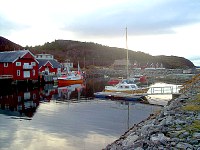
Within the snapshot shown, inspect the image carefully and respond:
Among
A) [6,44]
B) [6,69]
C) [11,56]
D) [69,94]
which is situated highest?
[6,44]

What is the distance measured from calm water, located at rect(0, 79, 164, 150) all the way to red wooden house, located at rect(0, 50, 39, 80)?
24.5 metres

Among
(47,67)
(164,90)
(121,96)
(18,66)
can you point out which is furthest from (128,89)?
(47,67)

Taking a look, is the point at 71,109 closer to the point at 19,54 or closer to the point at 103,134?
the point at 103,134

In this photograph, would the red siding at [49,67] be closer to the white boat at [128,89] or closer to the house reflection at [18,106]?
the house reflection at [18,106]

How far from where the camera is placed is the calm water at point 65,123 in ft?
59.2

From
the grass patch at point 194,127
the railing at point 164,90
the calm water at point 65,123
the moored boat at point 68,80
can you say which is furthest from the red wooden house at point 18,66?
the grass patch at point 194,127

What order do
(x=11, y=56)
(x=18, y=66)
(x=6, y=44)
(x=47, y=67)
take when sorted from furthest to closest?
(x=6, y=44), (x=47, y=67), (x=11, y=56), (x=18, y=66)

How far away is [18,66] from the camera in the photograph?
60750mm

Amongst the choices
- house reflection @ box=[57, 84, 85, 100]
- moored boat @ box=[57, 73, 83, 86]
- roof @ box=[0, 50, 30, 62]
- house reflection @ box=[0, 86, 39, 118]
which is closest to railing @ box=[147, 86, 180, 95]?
house reflection @ box=[57, 84, 85, 100]

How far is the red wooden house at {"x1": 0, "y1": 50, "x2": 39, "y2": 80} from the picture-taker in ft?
196

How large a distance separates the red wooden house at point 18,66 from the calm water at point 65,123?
24547 millimetres

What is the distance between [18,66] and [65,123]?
40.4 metres

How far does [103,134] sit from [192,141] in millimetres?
12818

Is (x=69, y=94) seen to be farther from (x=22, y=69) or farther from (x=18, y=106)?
(x=22, y=69)
